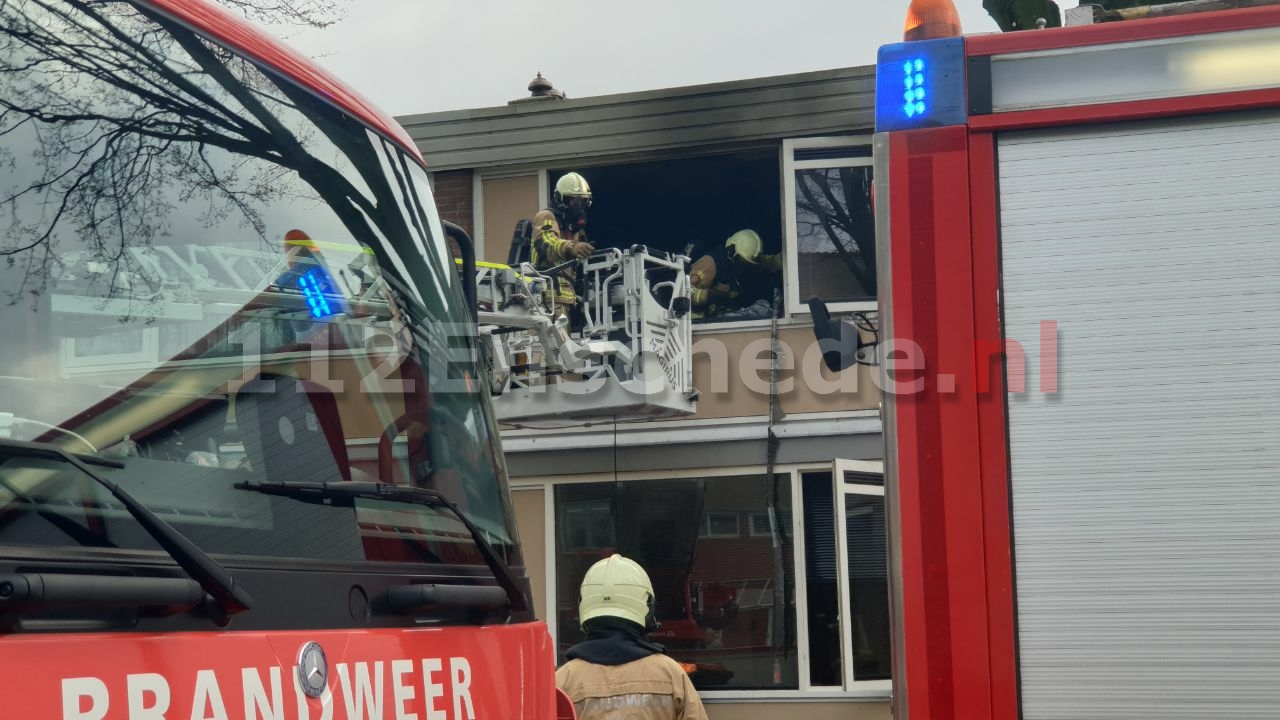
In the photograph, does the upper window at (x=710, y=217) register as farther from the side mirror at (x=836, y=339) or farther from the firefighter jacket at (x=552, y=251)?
the side mirror at (x=836, y=339)

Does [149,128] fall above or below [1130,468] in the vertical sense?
above

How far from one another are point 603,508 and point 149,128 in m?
10.3

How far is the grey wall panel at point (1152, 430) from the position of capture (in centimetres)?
312

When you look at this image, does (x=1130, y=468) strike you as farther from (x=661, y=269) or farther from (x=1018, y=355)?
(x=661, y=269)

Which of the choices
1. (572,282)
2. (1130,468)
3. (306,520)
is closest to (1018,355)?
(1130,468)

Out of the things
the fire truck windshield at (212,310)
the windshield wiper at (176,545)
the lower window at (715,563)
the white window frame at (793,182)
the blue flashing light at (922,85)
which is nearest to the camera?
the windshield wiper at (176,545)

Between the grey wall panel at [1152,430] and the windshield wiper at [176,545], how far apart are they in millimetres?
1948

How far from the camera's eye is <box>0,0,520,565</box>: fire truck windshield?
1.94m

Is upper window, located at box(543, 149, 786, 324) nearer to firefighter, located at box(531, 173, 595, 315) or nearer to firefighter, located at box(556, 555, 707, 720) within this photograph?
firefighter, located at box(531, 173, 595, 315)

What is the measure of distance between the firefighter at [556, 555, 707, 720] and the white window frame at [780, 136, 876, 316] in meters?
7.44

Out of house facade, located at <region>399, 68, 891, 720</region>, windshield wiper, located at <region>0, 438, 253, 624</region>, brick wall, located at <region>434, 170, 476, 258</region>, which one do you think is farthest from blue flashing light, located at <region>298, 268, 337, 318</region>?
brick wall, located at <region>434, 170, 476, 258</region>

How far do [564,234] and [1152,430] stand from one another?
929 centimetres

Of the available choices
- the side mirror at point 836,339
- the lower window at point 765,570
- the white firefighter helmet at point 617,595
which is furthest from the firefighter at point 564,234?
the side mirror at point 836,339

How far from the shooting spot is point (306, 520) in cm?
234
